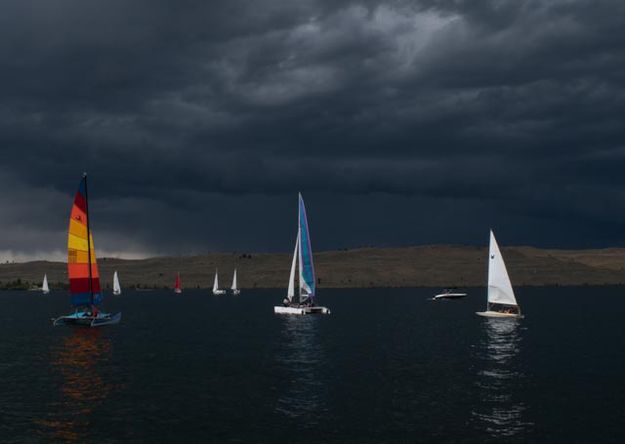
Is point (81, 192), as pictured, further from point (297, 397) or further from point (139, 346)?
point (297, 397)

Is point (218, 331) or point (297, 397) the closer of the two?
point (297, 397)

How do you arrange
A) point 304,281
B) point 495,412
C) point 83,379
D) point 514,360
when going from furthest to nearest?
point 304,281 → point 514,360 → point 83,379 → point 495,412

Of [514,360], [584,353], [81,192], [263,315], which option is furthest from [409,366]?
[263,315]

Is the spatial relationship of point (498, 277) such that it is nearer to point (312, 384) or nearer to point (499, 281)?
point (499, 281)

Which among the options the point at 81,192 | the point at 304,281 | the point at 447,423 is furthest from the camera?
the point at 304,281

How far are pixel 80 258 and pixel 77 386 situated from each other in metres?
38.1

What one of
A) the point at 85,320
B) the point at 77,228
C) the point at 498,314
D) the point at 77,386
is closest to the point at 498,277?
the point at 498,314

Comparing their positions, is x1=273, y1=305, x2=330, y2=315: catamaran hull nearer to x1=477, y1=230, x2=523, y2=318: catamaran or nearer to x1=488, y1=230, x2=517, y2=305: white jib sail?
x1=477, y1=230, x2=523, y2=318: catamaran

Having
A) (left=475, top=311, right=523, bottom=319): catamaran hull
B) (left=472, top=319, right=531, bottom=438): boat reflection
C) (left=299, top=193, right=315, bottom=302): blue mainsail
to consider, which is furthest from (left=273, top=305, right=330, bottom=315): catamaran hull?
(left=472, top=319, right=531, bottom=438): boat reflection

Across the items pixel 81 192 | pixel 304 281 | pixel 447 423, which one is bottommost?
pixel 447 423

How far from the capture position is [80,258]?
84312 millimetres

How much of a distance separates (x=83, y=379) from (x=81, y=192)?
3581 cm

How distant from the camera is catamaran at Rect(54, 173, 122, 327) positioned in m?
82.3

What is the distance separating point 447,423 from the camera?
37.2 m
